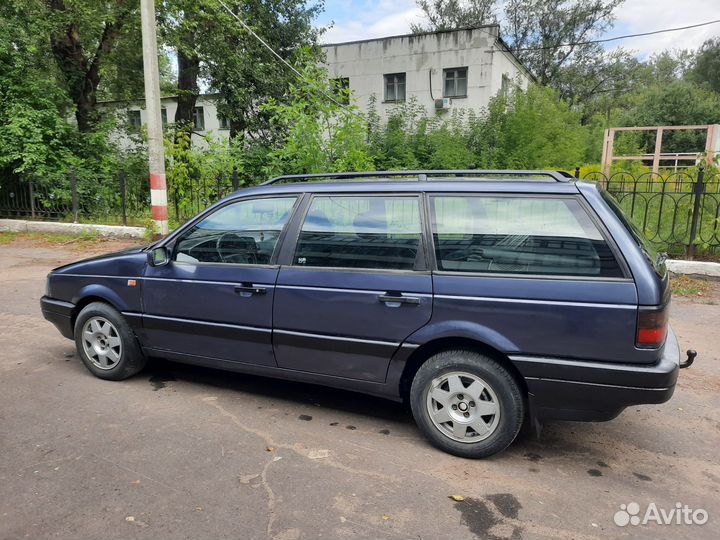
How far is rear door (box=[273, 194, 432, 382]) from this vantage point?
312 centimetres

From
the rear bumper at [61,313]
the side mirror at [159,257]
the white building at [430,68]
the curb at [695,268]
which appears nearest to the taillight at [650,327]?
the side mirror at [159,257]

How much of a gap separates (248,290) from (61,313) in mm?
1985

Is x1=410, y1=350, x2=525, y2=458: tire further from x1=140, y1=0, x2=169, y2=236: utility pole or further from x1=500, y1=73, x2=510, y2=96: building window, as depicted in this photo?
x1=500, y1=73, x2=510, y2=96: building window

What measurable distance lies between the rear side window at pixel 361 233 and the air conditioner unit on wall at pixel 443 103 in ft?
69.9

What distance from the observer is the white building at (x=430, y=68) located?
22500mm

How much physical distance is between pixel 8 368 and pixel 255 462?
287 cm

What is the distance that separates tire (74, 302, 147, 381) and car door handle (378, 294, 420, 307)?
7.29 feet

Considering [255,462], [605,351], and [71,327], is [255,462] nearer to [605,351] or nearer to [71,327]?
[605,351]

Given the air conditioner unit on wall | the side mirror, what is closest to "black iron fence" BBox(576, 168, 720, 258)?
the side mirror

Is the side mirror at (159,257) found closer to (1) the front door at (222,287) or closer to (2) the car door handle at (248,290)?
(1) the front door at (222,287)

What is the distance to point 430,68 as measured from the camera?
23.6 m

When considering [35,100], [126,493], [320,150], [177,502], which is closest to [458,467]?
[177,502]

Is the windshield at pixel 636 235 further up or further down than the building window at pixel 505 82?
further down

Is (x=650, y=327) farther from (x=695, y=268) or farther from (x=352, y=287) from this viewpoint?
(x=695, y=268)
